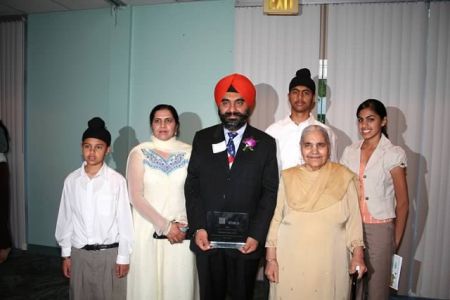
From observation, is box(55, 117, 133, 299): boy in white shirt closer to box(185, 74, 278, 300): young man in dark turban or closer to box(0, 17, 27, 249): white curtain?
box(185, 74, 278, 300): young man in dark turban

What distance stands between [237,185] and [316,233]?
53 cm

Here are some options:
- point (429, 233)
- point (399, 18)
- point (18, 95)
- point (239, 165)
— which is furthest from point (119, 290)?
point (399, 18)

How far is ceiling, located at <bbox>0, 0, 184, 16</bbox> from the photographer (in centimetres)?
370

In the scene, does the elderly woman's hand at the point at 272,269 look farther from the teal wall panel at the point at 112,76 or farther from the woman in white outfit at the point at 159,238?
the teal wall panel at the point at 112,76

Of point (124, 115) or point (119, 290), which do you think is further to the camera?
point (124, 115)

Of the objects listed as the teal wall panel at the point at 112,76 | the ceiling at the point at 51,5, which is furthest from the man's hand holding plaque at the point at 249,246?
the ceiling at the point at 51,5

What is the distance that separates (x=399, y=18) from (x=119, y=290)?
145 inches

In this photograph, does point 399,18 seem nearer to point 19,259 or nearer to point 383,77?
point 383,77

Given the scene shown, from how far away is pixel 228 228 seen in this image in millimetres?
1822

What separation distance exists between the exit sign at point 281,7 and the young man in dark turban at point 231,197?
70.2 inches

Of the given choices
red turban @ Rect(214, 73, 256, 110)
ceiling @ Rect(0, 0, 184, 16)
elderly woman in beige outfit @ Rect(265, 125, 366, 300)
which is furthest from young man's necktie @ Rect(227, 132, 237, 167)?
ceiling @ Rect(0, 0, 184, 16)

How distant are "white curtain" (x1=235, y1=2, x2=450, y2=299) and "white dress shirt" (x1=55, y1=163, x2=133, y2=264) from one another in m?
2.40

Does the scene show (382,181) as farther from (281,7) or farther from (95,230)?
(281,7)

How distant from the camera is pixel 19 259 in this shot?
3.92 m
